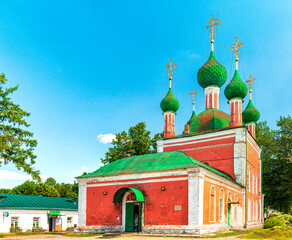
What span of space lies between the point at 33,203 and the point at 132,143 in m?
11.5

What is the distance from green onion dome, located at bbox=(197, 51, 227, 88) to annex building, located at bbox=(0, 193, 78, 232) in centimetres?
1881

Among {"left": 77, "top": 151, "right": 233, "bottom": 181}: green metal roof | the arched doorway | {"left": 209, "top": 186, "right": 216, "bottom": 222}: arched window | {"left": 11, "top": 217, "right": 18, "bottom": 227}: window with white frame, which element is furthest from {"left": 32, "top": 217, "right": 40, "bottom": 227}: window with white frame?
{"left": 209, "top": 186, "right": 216, "bottom": 222}: arched window

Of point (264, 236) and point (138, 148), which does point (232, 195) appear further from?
point (138, 148)

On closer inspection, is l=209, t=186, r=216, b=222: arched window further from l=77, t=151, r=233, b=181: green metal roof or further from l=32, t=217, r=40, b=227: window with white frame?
l=32, t=217, r=40, b=227: window with white frame

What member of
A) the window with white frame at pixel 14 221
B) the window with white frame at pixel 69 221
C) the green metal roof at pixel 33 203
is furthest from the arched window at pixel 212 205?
the window with white frame at pixel 69 221

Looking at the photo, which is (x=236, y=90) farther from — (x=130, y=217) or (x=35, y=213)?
(x=35, y=213)

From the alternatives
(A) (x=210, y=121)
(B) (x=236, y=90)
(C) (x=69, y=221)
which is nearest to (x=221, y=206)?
(A) (x=210, y=121)

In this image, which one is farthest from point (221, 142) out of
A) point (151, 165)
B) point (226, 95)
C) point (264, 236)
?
point (264, 236)

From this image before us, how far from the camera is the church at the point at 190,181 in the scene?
18.3 meters

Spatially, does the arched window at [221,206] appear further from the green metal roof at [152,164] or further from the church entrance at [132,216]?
the church entrance at [132,216]

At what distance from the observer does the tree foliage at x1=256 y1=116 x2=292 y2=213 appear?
1336 inches

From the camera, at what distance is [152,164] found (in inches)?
809

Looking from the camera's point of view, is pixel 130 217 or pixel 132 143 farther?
pixel 132 143

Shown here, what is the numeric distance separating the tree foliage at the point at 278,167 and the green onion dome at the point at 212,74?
11.7 m
